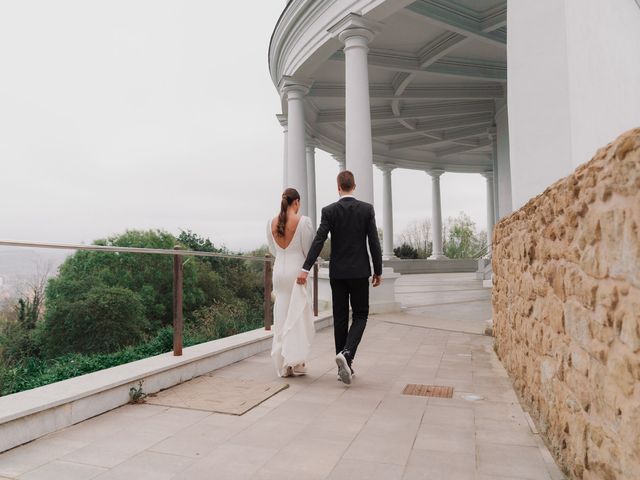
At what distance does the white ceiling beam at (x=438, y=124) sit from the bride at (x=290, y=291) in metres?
14.8

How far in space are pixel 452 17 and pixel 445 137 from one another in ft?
34.7

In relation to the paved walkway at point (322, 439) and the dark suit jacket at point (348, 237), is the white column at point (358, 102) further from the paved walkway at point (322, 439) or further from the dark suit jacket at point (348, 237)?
the paved walkway at point (322, 439)

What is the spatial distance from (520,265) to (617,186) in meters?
2.18

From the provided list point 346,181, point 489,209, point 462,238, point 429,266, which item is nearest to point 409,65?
point 346,181

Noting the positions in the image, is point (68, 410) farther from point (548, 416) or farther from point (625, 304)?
point (625, 304)

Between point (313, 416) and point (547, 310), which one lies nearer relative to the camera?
point (547, 310)

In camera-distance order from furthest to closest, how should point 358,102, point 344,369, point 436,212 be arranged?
point 436,212 < point 358,102 < point 344,369

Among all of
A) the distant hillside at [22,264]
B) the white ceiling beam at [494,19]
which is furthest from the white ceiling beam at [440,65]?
the distant hillside at [22,264]

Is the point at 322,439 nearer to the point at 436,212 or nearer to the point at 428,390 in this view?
the point at 428,390

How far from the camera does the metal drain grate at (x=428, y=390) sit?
4062 millimetres

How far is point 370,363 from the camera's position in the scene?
17.4 feet

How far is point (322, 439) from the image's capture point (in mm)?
3002

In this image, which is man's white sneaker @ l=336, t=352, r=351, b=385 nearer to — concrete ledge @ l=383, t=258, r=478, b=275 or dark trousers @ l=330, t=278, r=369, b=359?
dark trousers @ l=330, t=278, r=369, b=359

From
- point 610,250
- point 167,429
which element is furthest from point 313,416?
point 610,250
